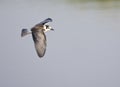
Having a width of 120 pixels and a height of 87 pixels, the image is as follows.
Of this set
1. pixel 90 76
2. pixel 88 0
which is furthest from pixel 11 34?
pixel 88 0

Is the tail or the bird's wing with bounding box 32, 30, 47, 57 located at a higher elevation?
the tail

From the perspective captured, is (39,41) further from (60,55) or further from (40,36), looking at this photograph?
(60,55)

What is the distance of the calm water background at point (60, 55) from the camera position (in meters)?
1.30

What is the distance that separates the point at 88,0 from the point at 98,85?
126cm

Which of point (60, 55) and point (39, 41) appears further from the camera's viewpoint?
point (60, 55)

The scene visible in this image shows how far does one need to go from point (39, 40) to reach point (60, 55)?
0.43ft

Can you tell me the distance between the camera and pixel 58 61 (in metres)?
1.35

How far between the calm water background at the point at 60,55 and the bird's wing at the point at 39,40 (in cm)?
4

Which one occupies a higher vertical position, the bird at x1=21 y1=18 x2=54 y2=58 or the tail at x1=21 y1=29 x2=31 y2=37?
the tail at x1=21 y1=29 x2=31 y2=37

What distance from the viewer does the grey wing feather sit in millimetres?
1267

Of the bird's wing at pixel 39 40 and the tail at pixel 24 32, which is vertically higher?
the tail at pixel 24 32

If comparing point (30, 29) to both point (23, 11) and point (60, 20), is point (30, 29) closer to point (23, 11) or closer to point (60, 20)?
point (60, 20)

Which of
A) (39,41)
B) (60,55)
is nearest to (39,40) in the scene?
(39,41)

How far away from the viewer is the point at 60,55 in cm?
137
